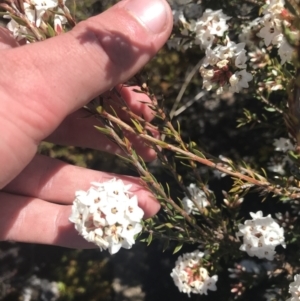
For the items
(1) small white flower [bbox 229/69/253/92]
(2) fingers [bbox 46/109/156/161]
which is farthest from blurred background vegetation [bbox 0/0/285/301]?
(1) small white flower [bbox 229/69/253/92]

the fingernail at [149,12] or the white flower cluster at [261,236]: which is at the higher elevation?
the fingernail at [149,12]

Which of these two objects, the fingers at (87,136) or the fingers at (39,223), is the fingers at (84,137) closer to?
the fingers at (87,136)

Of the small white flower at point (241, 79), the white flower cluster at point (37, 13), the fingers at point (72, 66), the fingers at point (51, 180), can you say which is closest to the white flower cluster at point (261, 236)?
the small white flower at point (241, 79)

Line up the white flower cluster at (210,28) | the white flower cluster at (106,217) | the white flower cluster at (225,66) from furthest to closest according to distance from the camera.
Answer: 1. the white flower cluster at (210,28)
2. the white flower cluster at (225,66)
3. the white flower cluster at (106,217)

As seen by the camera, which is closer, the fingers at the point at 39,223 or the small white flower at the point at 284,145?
the fingers at the point at 39,223

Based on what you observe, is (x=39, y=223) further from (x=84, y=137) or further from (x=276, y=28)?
(x=276, y=28)

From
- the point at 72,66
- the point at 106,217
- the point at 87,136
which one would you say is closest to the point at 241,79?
the point at 72,66

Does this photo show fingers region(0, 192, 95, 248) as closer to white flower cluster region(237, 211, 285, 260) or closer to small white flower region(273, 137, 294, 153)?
white flower cluster region(237, 211, 285, 260)
